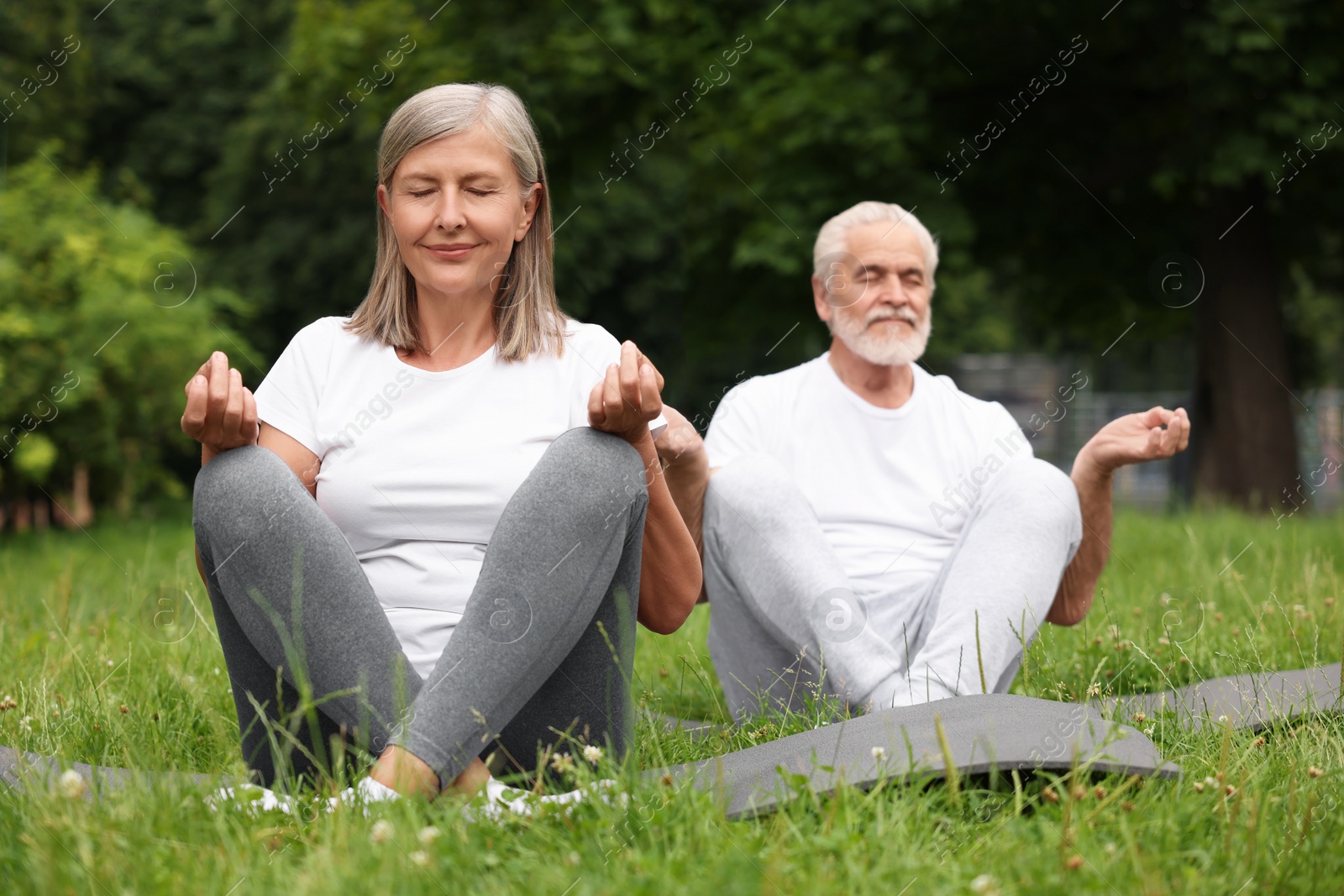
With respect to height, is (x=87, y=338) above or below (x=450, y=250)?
below

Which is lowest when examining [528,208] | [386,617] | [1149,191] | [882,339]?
[386,617]

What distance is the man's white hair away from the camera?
3492 mm

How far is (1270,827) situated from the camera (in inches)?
Result: 75.3

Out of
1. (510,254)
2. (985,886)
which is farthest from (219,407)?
(985,886)

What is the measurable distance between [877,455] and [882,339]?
0.32m

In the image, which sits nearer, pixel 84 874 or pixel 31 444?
pixel 84 874

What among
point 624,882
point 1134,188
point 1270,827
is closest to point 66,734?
point 624,882

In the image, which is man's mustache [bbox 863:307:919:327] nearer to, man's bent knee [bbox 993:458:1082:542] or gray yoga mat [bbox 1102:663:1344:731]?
man's bent knee [bbox 993:458:1082:542]

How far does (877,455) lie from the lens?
3285 millimetres

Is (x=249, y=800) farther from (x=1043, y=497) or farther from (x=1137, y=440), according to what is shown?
(x=1137, y=440)

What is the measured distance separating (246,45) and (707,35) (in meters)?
11.0

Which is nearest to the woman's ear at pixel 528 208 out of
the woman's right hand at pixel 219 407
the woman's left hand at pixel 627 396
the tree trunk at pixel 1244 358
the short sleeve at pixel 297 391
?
the short sleeve at pixel 297 391

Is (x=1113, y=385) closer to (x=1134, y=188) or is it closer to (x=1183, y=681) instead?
(x=1134, y=188)

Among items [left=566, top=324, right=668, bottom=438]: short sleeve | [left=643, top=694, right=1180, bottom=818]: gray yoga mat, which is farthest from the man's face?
[left=643, top=694, right=1180, bottom=818]: gray yoga mat
